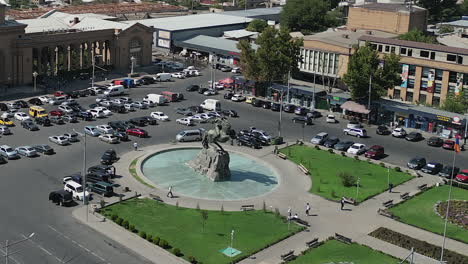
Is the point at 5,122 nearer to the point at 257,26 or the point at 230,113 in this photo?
the point at 230,113

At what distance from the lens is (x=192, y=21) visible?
571 feet

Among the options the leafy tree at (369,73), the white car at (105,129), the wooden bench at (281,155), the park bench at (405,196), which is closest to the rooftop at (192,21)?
the leafy tree at (369,73)

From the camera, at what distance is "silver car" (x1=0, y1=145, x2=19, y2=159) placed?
85.4 meters

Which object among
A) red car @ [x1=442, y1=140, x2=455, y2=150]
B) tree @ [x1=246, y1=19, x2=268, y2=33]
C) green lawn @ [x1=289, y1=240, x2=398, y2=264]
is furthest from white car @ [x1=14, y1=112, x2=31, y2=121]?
tree @ [x1=246, y1=19, x2=268, y2=33]

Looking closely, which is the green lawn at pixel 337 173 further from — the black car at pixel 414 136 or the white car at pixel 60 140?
the white car at pixel 60 140

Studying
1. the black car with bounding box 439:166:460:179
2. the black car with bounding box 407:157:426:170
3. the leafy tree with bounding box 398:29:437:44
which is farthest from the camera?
the leafy tree with bounding box 398:29:437:44

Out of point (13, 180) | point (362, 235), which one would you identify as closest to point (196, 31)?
point (13, 180)

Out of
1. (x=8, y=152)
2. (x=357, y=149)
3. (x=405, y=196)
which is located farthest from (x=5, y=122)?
(x=405, y=196)

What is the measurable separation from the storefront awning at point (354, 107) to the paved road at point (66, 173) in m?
4.03

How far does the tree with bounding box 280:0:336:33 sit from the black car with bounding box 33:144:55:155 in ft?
333

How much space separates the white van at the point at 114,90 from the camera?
121037 mm

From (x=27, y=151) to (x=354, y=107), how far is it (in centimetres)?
5286

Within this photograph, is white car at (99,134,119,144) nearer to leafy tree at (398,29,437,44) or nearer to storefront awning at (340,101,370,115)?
storefront awning at (340,101,370,115)

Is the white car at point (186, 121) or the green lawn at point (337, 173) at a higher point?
the white car at point (186, 121)
